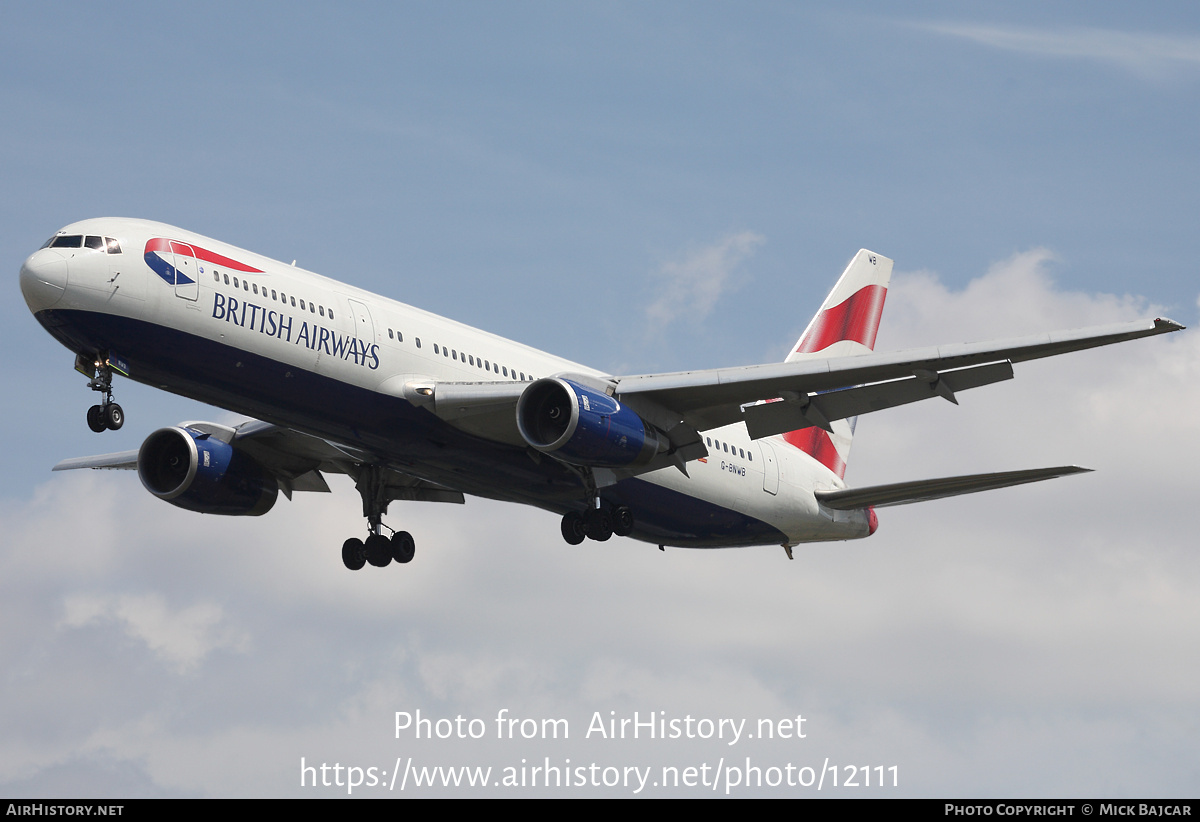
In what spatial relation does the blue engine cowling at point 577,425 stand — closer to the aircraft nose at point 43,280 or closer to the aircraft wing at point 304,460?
the aircraft wing at point 304,460

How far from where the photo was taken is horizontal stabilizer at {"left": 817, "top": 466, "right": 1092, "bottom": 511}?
30594 millimetres

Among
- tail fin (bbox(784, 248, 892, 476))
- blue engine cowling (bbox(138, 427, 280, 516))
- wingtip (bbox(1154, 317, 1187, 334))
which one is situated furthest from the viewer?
tail fin (bbox(784, 248, 892, 476))

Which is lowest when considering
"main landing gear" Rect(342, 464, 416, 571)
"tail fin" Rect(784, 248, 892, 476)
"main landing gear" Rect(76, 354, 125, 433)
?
"main landing gear" Rect(76, 354, 125, 433)

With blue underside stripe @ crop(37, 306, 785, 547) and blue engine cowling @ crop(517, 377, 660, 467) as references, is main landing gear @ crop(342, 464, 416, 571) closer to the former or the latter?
blue underside stripe @ crop(37, 306, 785, 547)

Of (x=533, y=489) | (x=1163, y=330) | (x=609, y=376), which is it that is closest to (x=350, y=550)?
(x=533, y=489)

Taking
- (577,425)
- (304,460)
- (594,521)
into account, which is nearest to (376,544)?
(304,460)

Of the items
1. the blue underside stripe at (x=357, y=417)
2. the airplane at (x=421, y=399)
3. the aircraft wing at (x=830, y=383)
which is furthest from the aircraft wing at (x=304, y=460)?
the aircraft wing at (x=830, y=383)

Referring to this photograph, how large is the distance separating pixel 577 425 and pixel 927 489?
10202 mm

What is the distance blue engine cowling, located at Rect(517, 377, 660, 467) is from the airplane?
0.15ft

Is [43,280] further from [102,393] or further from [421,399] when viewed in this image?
[421,399]

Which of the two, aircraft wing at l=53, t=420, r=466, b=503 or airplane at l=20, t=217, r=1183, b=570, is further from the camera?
aircraft wing at l=53, t=420, r=466, b=503

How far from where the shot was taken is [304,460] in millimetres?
36125

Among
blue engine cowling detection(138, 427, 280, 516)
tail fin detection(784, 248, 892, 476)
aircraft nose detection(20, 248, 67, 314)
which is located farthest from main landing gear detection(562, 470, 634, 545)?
aircraft nose detection(20, 248, 67, 314)
